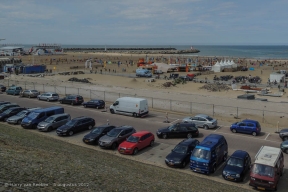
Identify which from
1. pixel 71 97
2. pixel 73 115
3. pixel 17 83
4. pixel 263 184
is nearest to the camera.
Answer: pixel 263 184

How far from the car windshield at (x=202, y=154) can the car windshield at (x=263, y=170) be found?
250 cm

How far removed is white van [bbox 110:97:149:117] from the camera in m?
28.7

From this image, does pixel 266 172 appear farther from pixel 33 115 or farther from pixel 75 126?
pixel 33 115

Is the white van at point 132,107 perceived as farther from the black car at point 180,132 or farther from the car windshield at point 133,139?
the car windshield at point 133,139

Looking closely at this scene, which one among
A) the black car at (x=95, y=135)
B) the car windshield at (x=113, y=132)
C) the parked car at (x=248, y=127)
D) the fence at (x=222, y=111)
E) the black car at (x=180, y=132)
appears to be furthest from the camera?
the fence at (x=222, y=111)

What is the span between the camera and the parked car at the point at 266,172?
1393 centimetres

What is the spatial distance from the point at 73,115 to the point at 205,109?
14280 millimetres

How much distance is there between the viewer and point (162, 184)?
448 inches

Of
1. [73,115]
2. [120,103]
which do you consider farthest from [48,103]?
[120,103]

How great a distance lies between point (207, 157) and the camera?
16062 millimetres

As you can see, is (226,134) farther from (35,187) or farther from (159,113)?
(35,187)

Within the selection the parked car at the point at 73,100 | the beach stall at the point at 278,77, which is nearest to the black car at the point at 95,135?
the parked car at the point at 73,100

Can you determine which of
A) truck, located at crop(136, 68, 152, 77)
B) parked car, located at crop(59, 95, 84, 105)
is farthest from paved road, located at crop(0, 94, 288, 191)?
truck, located at crop(136, 68, 152, 77)

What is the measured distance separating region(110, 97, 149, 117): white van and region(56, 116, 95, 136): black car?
5.30 m
